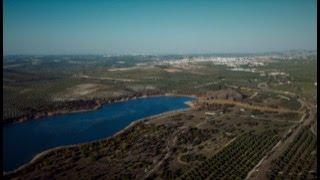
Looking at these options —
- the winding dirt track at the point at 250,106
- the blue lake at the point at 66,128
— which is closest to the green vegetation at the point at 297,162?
the winding dirt track at the point at 250,106

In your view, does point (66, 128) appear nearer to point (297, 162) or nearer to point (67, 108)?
point (67, 108)

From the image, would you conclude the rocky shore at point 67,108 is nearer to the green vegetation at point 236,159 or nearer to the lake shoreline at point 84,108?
the lake shoreline at point 84,108

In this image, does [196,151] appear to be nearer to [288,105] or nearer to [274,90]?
[288,105]

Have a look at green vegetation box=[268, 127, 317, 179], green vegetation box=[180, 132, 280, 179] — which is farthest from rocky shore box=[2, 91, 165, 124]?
green vegetation box=[268, 127, 317, 179]

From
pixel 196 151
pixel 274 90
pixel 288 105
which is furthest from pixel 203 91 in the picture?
pixel 196 151

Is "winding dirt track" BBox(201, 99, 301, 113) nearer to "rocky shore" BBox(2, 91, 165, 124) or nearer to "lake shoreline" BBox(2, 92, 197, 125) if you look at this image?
"lake shoreline" BBox(2, 92, 197, 125)

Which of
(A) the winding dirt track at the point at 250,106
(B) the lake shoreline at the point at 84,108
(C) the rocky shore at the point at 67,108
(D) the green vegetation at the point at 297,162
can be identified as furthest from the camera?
(A) the winding dirt track at the point at 250,106

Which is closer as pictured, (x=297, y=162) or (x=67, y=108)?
(x=297, y=162)

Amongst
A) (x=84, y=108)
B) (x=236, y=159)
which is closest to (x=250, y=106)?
(x=84, y=108)
